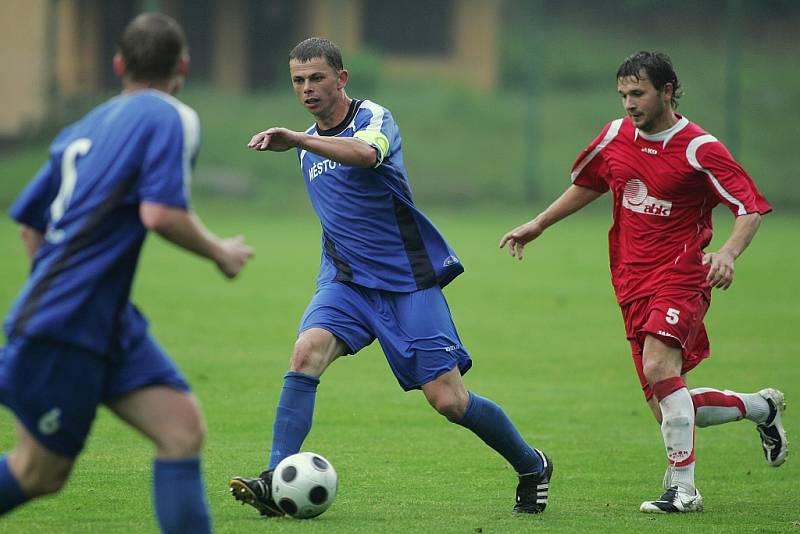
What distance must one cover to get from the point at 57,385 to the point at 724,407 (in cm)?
392

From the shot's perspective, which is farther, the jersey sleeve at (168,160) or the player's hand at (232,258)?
the player's hand at (232,258)

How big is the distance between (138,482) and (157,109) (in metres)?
2.87

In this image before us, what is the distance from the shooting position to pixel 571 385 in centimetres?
1023

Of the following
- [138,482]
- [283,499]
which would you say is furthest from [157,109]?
[138,482]

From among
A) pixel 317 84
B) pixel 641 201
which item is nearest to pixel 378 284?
pixel 317 84

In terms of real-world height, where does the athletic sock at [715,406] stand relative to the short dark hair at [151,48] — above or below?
below

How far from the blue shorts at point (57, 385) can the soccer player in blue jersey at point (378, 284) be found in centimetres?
181

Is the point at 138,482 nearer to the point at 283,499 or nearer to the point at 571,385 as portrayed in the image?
the point at 283,499

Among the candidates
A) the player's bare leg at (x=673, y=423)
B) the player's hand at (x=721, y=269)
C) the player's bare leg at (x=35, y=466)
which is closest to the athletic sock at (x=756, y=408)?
the player's bare leg at (x=673, y=423)

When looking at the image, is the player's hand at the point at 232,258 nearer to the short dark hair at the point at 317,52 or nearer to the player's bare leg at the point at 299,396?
the player's bare leg at the point at 299,396

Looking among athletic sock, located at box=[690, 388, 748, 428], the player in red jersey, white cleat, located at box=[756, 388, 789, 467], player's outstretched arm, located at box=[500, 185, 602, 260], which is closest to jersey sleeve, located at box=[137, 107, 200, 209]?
the player in red jersey

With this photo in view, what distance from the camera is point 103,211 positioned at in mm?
4191

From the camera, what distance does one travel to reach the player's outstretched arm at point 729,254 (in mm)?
6008

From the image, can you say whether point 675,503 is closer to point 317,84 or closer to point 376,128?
point 376,128
